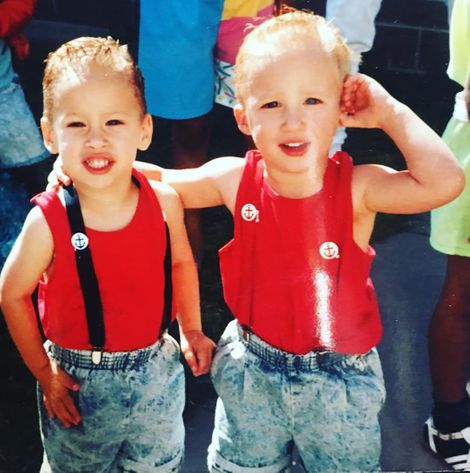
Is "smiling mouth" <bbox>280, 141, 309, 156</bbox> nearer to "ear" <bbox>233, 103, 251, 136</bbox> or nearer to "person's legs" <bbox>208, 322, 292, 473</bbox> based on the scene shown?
"ear" <bbox>233, 103, 251, 136</bbox>

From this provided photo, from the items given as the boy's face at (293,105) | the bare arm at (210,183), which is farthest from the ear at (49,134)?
the boy's face at (293,105)

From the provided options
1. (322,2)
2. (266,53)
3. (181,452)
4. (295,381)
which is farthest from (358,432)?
(322,2)

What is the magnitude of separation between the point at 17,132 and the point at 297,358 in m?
0.94

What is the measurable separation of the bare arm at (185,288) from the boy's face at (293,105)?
0.19m

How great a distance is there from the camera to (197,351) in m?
1.31

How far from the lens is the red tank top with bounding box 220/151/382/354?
1.23 m

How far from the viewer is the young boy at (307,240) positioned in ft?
3.89

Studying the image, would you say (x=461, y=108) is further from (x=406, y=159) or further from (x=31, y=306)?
(x=31, y=306)

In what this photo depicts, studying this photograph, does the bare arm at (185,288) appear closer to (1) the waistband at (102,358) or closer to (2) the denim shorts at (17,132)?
(1) the waistband at (102,358)

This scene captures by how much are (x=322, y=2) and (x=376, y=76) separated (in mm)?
298

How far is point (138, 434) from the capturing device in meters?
1.30

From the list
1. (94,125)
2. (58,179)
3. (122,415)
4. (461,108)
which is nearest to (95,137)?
(94,125)

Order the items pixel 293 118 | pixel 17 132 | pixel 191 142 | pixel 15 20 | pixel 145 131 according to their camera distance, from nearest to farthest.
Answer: pixel 293 118, pixel 145 131, pixel 15 20, pixel 17 132, pixel 191 142

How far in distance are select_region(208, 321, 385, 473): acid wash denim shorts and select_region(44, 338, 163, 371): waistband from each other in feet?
0.44
